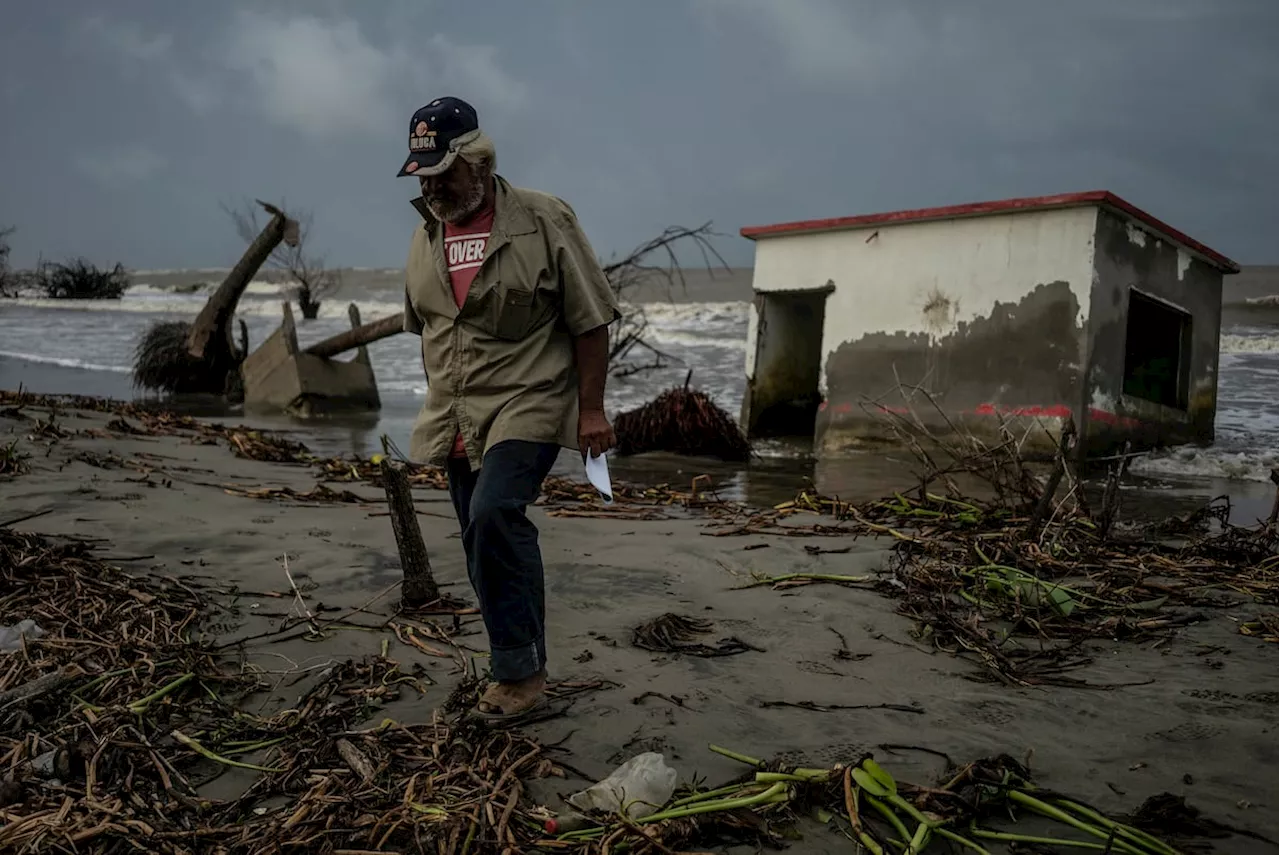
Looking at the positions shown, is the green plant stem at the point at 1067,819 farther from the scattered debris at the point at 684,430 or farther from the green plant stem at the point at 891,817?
the scattered debris at the point at 684,430

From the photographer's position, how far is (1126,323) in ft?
36.3

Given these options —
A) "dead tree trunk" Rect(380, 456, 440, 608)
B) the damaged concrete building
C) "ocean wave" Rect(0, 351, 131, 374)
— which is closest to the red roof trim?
the damaged concrete building

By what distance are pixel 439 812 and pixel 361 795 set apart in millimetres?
231

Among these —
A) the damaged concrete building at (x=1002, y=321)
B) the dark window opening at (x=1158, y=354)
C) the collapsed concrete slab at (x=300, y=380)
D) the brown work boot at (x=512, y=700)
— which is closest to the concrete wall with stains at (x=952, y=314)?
the damaged concrete building at (x=1002, y=321)

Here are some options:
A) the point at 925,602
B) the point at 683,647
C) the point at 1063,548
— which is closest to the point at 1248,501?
the point at 1063,548

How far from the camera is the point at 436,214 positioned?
3.22m

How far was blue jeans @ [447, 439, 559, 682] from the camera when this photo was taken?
3.05 meters

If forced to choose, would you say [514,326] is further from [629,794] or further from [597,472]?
[629,794]

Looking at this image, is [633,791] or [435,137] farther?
[435,137]

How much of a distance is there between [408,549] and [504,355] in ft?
4.71

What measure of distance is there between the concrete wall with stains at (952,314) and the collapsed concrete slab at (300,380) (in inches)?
265

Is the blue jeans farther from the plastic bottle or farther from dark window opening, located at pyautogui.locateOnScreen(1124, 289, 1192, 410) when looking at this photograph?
dark window opening, located at pyautogui.locateOnScreen(1124, 289, 1192, 410)

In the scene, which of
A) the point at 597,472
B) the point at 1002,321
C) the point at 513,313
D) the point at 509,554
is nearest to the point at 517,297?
the point at 513,313

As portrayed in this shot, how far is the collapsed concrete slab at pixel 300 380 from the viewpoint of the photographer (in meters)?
15.1
